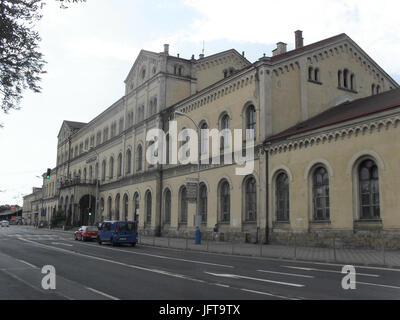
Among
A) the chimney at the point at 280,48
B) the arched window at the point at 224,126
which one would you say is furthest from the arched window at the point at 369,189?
the chimney at the point at 280,48

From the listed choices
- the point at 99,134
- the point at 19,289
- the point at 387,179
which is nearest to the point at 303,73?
the point at 387,179

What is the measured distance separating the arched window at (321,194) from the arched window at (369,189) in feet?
7.65

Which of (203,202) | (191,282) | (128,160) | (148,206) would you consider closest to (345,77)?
(203,202)

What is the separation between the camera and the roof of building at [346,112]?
923 inches

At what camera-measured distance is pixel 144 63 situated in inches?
1961

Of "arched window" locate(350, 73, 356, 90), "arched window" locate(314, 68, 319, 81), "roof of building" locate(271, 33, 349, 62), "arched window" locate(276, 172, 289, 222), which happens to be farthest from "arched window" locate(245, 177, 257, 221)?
"arched window" locate(350, 73, 356, 90)

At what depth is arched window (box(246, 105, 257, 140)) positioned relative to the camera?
31.0m

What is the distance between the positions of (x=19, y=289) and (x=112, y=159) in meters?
48.6

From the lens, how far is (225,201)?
33.4 m

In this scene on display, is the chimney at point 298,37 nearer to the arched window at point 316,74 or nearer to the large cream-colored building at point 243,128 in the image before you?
the large cream-colored building at point 243,128

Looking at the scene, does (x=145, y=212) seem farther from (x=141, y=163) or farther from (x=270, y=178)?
(x=270, y=178)

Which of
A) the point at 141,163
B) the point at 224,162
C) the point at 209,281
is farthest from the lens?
the point at 141,163

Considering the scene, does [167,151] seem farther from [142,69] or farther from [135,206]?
[142,69]

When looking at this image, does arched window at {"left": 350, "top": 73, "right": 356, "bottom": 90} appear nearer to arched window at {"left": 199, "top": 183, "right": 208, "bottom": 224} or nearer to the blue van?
arched window at {"left": 199, "top": 183, "right": 208, "bottom": 224}
